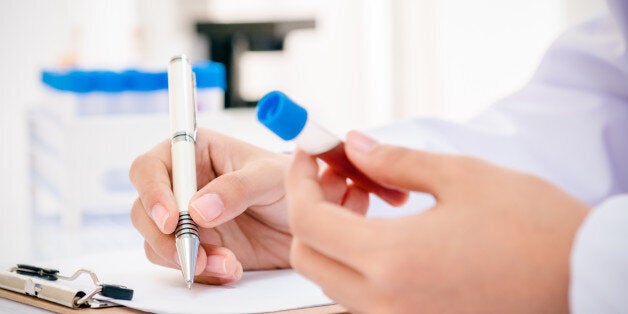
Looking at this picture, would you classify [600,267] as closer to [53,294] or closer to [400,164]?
[400,164]

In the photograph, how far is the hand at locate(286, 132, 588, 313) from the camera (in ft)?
1.03

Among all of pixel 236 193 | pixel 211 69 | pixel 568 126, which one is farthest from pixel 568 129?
pixel 211 69

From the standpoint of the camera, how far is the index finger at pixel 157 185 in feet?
1.71

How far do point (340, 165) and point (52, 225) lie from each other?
0.89 metres

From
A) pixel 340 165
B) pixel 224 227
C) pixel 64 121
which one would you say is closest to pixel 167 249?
pixel 224 227

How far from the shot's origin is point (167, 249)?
54cm

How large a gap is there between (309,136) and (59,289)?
217mm

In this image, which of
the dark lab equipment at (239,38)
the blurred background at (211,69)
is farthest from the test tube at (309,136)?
the dark lab equipment at (239,38)

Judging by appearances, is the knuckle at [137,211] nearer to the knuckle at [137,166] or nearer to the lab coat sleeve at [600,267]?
the knuckle at [137,166]

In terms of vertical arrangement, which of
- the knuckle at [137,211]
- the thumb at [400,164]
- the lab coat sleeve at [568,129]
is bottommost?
the knuckle at [137,211]

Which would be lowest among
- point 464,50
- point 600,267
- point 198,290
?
point 464,50

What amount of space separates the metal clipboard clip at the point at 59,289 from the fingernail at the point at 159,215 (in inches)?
2.3

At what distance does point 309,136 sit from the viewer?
1.20 feet

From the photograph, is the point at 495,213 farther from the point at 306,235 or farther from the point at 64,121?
the point at 64,121
